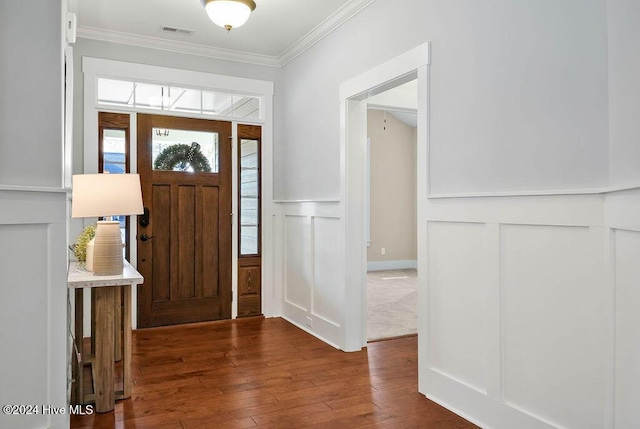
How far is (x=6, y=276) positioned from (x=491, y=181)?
2.18m

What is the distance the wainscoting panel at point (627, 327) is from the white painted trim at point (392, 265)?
22.1ft

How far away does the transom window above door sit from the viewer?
4363mm

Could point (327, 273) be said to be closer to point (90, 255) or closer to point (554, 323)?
point (90, 255)

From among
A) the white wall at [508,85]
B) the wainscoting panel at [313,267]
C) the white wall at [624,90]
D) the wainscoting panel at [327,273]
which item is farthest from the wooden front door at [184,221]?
the white wall at [624,90]

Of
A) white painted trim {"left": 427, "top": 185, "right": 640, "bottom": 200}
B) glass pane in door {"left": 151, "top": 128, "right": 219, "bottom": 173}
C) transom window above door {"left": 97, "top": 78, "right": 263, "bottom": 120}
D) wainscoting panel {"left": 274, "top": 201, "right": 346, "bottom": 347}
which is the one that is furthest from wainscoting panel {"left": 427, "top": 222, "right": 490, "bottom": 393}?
transom window above door {"left": 97, "top": 78, "right": 263, "bottom": 120}

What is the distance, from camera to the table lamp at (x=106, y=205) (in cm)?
263

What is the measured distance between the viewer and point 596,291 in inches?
74.2

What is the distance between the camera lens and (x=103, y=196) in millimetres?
2658

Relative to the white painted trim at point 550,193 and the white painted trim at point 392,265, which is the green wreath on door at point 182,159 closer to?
the white painted trim at point 550,193

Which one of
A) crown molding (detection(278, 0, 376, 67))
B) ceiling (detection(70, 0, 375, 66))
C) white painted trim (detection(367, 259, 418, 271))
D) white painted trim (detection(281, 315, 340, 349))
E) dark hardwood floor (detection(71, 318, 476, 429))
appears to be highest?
ceiling (detection(70, 0, 375, 66))

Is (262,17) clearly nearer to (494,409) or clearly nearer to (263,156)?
(263,156)

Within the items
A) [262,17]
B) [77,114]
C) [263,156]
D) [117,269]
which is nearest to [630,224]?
[117,269]

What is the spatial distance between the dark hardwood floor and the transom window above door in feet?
7.15

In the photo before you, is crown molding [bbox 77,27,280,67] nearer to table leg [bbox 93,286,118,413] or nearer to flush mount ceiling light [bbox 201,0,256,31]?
flush mount ceiling light [bbox 201,0,256,31]
